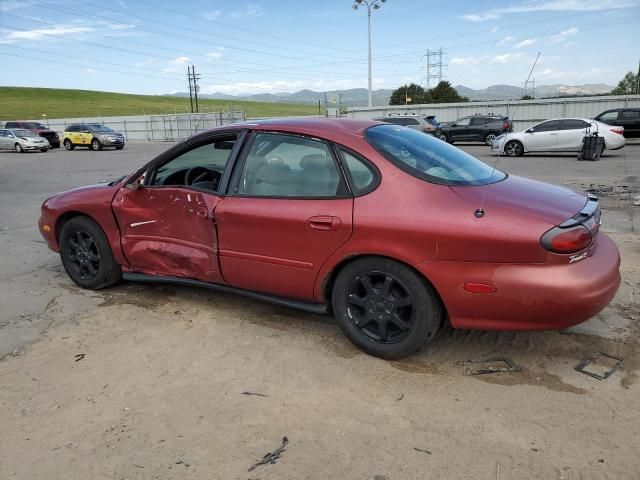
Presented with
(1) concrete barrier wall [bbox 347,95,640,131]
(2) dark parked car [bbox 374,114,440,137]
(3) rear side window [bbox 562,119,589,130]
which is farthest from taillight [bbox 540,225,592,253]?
(1) concrete barrier wall [bbox 347,95,640,131]

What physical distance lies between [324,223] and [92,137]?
31.0m

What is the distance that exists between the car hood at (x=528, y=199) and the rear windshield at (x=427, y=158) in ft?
0.45

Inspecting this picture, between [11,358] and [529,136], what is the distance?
60.3ft

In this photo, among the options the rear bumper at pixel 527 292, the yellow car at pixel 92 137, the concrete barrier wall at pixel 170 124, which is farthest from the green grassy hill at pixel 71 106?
the rear bumper at pixel 527 292

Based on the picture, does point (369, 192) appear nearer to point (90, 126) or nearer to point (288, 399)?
point (288, 399)

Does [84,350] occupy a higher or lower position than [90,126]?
lower

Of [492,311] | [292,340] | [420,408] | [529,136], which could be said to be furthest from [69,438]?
[529,136]

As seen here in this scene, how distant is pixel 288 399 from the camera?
296 cm

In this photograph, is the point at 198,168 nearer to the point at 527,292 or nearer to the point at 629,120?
the point at 527,292

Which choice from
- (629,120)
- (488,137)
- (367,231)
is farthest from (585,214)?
(488,137)

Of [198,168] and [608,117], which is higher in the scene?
[608,117]

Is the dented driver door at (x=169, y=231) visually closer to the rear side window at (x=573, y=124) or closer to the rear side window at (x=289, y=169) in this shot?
the rear side window at (x=289, y=169)

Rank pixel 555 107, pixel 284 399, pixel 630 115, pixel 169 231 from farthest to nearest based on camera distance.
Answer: pixel 555 107, pixel 630 115, pixel 169 231, pixel 284 399

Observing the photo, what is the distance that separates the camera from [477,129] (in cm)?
2567
